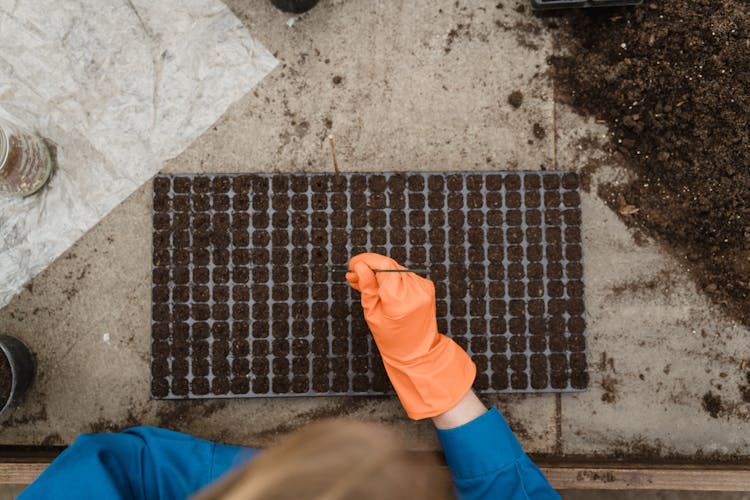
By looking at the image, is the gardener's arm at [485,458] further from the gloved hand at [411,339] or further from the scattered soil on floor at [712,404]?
the scattered soil on floor at [712,404]

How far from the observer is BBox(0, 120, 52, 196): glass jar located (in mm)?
1545

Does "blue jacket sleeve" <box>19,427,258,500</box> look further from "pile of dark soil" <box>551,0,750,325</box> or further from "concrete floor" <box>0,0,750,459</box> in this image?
"pile of dark soil" <box>551,0,750,325</box>

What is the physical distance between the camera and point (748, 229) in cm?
163

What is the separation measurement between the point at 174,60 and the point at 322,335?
3.28 ft

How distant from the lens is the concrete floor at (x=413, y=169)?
164 cm

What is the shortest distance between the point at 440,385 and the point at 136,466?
0.81 metres

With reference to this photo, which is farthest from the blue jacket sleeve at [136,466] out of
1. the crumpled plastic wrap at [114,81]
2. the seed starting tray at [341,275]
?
the crumpled plastic wrap at [114,81]

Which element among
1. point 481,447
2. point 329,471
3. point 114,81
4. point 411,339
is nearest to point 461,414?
point 481,447

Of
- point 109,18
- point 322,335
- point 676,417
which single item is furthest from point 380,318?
point 109,18

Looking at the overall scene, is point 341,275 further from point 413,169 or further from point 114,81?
point 114,81

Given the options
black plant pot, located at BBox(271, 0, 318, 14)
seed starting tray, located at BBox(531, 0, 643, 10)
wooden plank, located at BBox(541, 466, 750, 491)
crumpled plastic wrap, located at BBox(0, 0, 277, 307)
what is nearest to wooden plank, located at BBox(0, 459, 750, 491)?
wooden plank, located at BBox(541, 466, 750, 491)

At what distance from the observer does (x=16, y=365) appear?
5.06 feet

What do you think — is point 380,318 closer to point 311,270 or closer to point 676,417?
point 311,270

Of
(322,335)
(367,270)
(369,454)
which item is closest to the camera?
(369,454)
